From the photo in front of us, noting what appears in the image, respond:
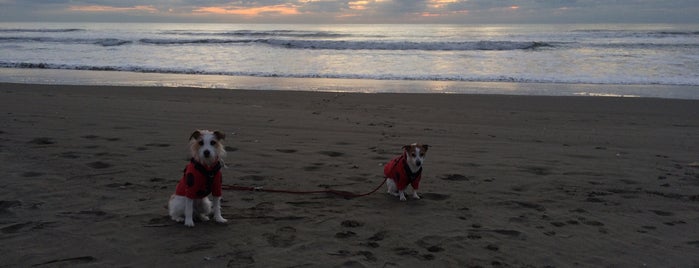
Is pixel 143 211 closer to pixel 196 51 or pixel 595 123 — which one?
pixel 595 123

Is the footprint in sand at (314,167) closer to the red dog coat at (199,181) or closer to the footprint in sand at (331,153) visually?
the footprint in sand at (331,153)

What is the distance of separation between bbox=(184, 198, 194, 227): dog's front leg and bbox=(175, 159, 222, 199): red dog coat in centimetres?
7

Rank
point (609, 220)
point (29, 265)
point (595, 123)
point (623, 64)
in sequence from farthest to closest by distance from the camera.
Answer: point (623, 64), point (595, 123), point (609, 220), point (29, 265)

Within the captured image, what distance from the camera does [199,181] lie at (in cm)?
421

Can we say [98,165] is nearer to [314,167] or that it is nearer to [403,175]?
[314,167]

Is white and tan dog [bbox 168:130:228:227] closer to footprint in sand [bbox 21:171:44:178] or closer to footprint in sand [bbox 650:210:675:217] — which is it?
footprint in sand [bbox 21:171:44:178]

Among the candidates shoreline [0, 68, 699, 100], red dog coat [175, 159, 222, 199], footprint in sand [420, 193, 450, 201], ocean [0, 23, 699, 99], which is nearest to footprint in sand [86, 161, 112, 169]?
red dog coat [175, 159, 222, 199]

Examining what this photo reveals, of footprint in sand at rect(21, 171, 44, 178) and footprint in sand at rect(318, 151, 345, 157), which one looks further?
footprint in sand at rect(318, 151, 345, 157)

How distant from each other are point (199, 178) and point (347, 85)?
1172 cm

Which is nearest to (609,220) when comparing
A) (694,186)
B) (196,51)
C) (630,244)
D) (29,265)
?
(630,244)

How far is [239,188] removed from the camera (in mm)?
5418

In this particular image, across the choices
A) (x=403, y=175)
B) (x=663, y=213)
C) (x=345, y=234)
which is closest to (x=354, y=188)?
(x=403, y=175)

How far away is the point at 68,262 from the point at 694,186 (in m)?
6.11

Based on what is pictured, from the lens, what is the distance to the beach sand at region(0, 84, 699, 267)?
153 inches
